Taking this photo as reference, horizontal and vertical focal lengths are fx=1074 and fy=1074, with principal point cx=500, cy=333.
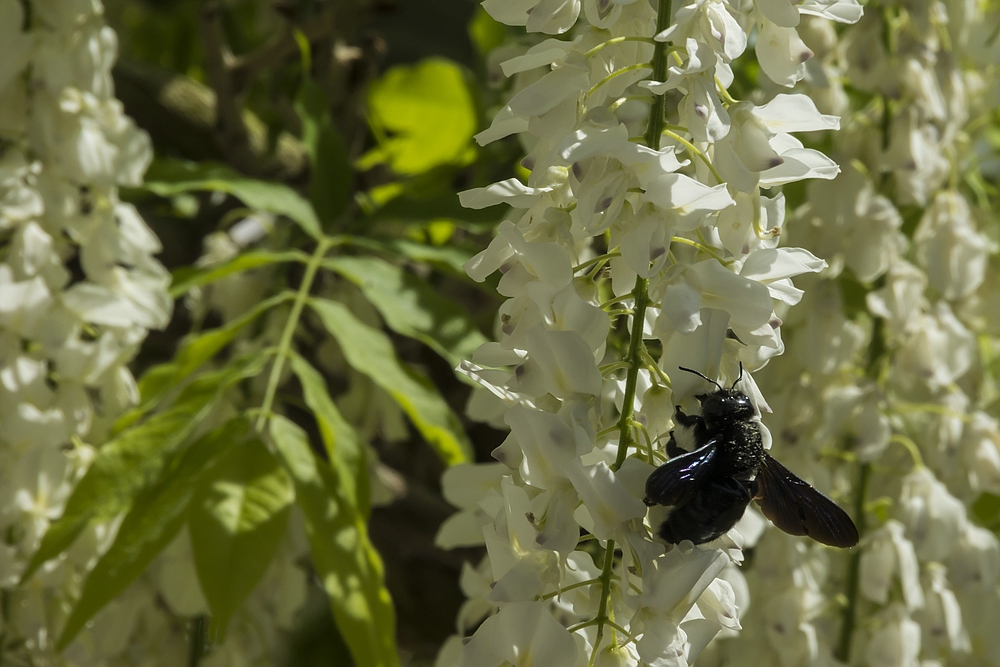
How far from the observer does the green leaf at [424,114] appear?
1542 millimetres

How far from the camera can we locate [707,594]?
0.59 metres

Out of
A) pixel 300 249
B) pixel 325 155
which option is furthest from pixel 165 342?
pixel 325 155

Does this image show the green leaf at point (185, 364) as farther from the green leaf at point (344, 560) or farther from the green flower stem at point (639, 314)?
the green flower stem at point (639, 314)

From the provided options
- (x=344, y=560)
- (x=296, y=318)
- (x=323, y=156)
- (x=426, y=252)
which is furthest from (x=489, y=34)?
(x=344, y=560)

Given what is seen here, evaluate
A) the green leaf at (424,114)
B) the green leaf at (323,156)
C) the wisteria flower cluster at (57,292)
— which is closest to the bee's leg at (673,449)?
the wisteria flower cluster at (57,292)

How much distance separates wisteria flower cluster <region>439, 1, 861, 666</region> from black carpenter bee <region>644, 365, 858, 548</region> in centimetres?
1

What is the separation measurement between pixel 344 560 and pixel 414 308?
0.27m

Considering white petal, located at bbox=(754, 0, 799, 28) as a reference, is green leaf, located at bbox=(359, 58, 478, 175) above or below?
below

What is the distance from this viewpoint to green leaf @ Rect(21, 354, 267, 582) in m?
0.85

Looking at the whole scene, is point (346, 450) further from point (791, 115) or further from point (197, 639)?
point (791, 115)

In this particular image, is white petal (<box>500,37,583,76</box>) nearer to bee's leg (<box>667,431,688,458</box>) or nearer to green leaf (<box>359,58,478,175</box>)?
bee's leg (<box>667,431,688,458</box>)

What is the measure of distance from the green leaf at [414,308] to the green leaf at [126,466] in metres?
0.14

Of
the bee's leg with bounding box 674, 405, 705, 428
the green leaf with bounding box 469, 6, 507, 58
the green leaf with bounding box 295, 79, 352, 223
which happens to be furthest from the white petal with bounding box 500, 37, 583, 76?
the green leaf with bounding box 469, 6, 507, 58

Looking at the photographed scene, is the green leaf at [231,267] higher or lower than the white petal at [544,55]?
lower
